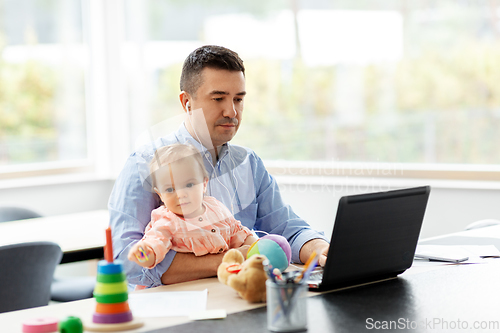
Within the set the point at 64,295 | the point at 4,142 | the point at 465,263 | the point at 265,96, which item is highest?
the point at 265,96

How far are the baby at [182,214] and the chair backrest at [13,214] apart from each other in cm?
181

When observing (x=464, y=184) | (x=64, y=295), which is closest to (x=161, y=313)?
(x=64, y=295)

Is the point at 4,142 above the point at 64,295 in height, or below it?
above

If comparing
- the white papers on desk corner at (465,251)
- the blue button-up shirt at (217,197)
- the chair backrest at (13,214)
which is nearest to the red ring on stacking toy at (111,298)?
the blue button-up shirt at (217,197)

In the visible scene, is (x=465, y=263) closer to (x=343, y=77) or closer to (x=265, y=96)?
(x=343, y=77)

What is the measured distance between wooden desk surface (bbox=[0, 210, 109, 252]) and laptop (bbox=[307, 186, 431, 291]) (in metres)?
1.23

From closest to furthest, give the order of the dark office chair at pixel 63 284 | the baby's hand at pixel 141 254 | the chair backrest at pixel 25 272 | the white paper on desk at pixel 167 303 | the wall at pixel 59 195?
the white paper on desk at pixel 167 303 → the baby's hand at pixel 141 254 → the chair backrest at pixel 25 272 → the dark office chair at pixel 63 284 → the wall at pixel 59 195

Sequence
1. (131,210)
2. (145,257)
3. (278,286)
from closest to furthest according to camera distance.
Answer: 1. (278,286)
2. (145,257)
3. (131,210)

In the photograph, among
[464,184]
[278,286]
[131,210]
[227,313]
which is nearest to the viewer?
[278,286]

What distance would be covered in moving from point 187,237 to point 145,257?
0.13 metres

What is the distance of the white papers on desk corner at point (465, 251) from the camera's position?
1.59m

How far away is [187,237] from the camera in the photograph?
53.8 inches

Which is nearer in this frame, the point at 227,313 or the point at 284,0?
the point at 227,313

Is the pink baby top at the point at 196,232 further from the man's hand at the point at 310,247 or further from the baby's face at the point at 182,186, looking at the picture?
the man's hand at the point at 310,247
